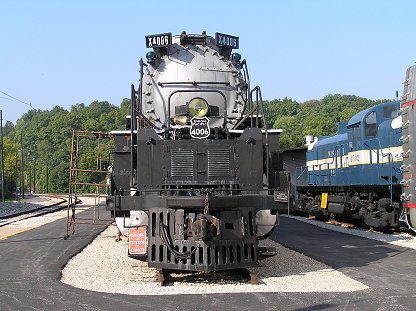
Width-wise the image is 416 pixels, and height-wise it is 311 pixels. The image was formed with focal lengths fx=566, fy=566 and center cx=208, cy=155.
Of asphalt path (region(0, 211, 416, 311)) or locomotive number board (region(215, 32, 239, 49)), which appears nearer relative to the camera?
asphalt path (region(0, 211, 416, 311))

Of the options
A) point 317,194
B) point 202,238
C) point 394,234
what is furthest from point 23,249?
point 317,194

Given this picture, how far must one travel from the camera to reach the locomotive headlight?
11.0 metres

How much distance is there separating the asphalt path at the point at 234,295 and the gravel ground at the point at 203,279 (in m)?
0.32

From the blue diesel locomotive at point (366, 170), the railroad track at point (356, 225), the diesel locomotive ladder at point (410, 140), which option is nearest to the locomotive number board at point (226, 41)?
the diesel locomotive ladder at point (410, 140)

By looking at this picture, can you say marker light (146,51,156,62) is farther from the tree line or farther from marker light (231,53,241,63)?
the tree line

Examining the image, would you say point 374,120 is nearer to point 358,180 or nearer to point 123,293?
point 358,180

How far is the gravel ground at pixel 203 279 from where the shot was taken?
357 inches

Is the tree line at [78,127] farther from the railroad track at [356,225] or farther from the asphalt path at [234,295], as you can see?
the asphalt path at [234,295]

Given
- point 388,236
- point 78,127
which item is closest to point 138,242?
point 388,236

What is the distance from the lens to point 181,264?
9086mm

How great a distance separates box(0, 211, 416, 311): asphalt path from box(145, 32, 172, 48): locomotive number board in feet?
16.6

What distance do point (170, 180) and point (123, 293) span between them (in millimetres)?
2050

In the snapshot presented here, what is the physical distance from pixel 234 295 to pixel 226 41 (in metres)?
5.95

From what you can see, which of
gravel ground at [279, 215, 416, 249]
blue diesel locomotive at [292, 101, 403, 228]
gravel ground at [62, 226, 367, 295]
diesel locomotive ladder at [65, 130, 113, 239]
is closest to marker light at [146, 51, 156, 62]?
diesel locomotive ladder at [65, 130, 113, 239]
